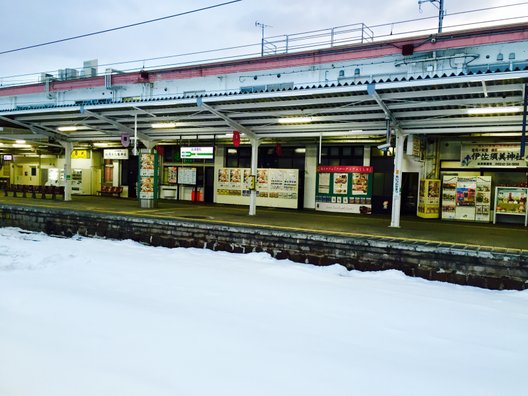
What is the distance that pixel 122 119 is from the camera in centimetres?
1366

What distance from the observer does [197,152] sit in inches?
620

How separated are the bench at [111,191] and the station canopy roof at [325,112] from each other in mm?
5710

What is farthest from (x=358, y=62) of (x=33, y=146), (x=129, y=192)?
(x=33, y=146)

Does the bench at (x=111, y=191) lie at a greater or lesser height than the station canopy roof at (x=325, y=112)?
lesser

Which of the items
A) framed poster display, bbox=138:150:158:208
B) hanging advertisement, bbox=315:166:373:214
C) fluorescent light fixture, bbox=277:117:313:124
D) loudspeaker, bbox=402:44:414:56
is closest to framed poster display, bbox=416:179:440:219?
hanging advertisement, bbox=315:166:373:214

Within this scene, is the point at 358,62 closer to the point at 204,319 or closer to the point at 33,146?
the point at 204,319

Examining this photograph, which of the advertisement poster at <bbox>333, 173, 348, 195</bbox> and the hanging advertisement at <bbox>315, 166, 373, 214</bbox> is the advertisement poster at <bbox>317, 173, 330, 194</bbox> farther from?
the advertisement poster at <bbox>333, 173, 348, 195</bbox>

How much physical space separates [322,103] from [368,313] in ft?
18.8

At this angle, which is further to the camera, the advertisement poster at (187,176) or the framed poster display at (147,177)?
the advertisement poster at (187,176)

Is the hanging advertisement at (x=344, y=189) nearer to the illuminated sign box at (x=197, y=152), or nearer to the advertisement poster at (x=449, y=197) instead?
the advertisement poster at (x=449, y=197)

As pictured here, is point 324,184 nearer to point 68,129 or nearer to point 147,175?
point 147,175

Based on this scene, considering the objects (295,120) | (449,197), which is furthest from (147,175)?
(449,197)

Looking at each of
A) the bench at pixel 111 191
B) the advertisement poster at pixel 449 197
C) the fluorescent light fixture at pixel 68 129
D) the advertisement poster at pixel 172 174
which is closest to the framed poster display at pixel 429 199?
the advertisement poster at pixel 449 197

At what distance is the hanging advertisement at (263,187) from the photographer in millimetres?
16359
